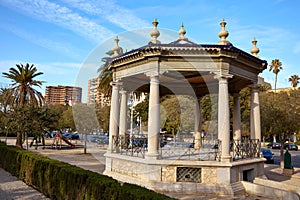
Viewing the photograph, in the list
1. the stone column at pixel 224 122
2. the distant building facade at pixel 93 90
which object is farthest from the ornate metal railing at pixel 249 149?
the distant building facade at pixel 93 90

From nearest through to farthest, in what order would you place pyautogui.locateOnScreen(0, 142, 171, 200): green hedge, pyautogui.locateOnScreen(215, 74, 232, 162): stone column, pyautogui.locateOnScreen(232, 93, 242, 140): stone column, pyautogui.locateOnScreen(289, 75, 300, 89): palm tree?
pyautogui.locateOnScreen(0, 142, 171, 200): green hedge, pyautogui.locateOnScreen(215, 74, 232, 162): stone column, pyautogui.locateOnScreen(232, 93, 242, 140): stone column, pyautogui.locateOnScreen(289, 75, 300, 89): palm tree

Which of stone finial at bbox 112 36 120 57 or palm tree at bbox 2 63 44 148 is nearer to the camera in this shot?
stone finial at bbox 112 36 120 57

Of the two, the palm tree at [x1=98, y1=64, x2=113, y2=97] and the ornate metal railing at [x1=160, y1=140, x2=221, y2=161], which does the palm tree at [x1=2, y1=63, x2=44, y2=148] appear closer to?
the palm tree at [x1=98, y1=64, x2=113, y2=97]

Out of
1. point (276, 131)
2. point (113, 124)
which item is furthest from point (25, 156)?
point (276, 131)

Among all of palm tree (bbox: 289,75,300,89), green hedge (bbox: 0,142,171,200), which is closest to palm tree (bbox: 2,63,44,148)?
green hedge (bbox: 0,142,171,200)

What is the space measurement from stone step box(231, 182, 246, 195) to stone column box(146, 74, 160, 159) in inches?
128

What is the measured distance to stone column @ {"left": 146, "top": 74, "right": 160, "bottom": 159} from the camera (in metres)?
10.3

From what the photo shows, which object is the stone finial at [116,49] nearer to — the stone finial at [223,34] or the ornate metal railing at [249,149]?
the stone finial at [223,34]

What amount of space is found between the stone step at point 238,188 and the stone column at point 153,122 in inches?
128

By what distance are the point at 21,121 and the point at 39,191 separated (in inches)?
487

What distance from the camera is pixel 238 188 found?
398 inches

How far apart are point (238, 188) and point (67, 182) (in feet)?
21.4

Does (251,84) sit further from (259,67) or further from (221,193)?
(221,193)

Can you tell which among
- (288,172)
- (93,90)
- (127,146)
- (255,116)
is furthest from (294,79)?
(127,146)
